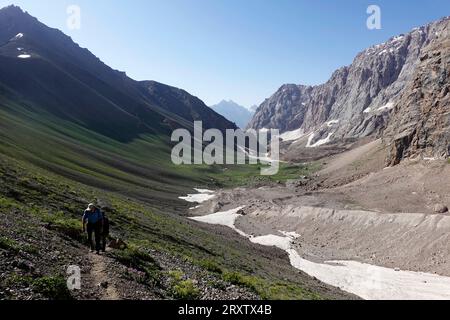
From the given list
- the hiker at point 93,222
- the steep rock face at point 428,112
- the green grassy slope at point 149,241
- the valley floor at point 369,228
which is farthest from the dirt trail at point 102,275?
the steep rock face at point 428,112

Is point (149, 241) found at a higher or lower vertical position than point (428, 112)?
lower

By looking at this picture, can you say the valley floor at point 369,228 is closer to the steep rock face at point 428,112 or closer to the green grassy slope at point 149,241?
the steep rock face at point 428,112

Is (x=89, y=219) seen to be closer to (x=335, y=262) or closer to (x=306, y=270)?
(x=306, y=270)

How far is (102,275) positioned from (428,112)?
116m

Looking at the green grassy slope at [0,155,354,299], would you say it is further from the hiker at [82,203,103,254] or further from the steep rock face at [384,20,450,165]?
the steep rock face at [384,20,450,165]

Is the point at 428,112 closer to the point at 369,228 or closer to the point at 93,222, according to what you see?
the point at 369,228

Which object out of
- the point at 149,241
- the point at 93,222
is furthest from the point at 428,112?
the point at 93,222

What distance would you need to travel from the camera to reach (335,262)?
58.2 meters

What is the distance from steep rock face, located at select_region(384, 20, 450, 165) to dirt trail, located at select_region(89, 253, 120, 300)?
98.0 metres

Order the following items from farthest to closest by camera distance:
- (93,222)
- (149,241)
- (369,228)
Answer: (369,228), (149,241), (93,222)

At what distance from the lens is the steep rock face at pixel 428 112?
10825cm

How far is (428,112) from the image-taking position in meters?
117

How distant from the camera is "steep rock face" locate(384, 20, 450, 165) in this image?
10825 centimetres

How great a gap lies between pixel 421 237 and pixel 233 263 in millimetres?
31044
